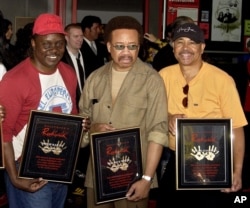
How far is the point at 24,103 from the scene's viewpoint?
135 inches

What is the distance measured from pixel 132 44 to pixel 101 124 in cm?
52

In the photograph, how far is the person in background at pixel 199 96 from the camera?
3613 mm

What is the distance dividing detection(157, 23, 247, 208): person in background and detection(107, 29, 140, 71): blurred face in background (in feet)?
1.30

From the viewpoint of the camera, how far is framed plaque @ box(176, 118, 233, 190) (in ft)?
11.6

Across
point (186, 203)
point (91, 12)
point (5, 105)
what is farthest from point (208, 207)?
point (91, 12)

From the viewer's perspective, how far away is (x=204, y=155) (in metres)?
3.58

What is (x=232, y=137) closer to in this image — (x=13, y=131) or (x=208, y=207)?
(x=208, y=207)

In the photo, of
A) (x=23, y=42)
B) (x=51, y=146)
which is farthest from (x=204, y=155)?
(x=23, y=42)

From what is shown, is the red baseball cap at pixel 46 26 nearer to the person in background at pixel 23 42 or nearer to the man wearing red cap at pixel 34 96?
the man wearing red cap at pixel 34 96

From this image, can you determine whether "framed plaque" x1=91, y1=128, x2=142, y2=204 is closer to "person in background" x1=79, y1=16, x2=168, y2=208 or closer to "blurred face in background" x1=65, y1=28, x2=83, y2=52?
"person in background" x1=79, y1=16, x2=168, y2=208

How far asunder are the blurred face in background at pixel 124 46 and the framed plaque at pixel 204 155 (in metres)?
0.55

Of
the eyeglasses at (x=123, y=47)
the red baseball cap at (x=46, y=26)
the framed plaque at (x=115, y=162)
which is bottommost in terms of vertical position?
the framed plaque at (x=115, y=162)

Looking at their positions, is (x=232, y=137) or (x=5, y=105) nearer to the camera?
(x=5, y=105)

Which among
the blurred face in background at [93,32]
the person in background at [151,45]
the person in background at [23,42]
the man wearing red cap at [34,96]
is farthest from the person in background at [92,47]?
the man wearing red cap at [34,96]
